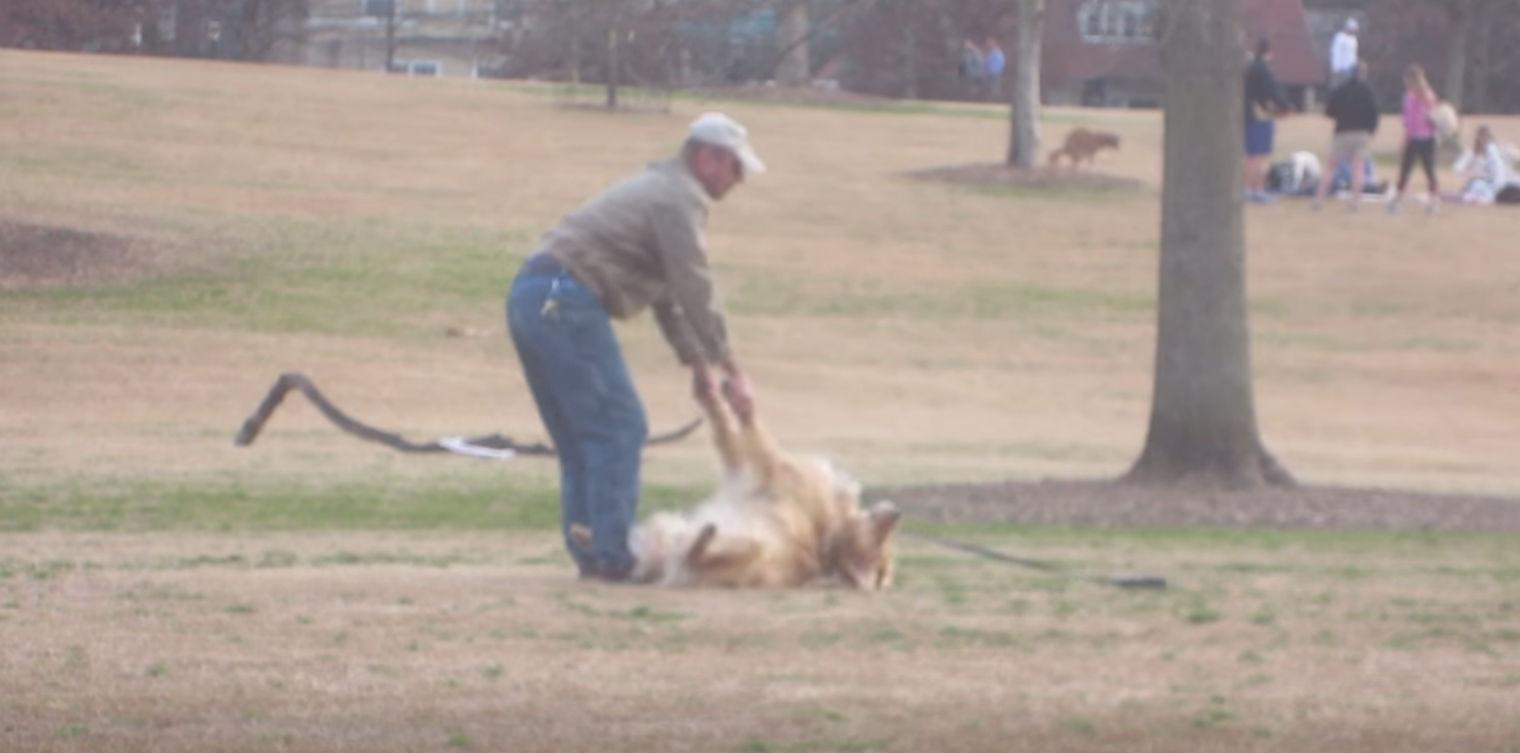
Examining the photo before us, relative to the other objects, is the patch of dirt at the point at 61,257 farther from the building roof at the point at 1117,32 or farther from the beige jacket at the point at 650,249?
the beige jacket at the point at 650,249

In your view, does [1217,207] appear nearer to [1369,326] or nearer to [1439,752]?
[1439,752]

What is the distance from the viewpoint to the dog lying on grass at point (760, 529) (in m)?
9.02

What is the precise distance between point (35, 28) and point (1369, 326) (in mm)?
27052

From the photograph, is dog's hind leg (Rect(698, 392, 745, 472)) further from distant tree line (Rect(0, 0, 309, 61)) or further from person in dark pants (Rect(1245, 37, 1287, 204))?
person in dark pants (Rect(1245, 37, 1287, 204))

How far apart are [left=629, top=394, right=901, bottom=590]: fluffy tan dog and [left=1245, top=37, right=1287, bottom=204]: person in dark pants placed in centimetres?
1902

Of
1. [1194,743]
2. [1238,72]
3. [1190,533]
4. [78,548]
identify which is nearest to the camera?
[1194,743]

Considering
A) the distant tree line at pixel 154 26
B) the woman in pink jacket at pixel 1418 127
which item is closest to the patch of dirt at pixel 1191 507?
the distant tree line at pixel 154 26

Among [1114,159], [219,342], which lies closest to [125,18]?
[1114,159]

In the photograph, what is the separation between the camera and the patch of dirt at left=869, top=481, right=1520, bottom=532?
46.7ft

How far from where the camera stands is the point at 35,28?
149ft

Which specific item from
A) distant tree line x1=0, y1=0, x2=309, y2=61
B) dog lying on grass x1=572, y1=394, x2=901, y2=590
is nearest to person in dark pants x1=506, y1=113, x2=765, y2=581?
dog lying on grass x1=572, y1=394, x2=901, y2=590

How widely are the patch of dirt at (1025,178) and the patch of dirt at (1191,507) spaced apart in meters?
22.9

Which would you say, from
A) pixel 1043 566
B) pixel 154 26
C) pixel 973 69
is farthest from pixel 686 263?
pixel 973 69

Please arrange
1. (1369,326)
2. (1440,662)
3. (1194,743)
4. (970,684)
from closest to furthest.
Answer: (1194,743) → (970,684) → (1440,662) → (1369,326)
